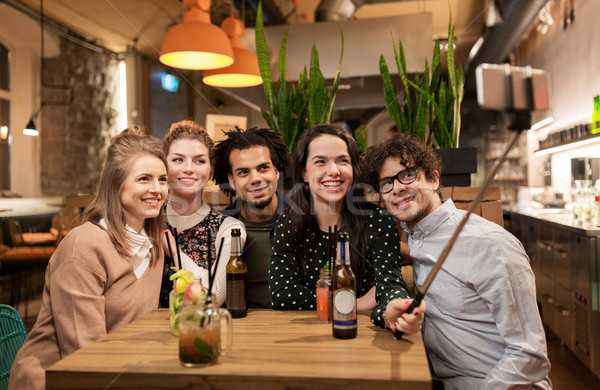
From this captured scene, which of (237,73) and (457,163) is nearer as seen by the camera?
(457,163)

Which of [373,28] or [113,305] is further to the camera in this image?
[373,28]

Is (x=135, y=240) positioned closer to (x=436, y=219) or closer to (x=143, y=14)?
(x=436, y=219)

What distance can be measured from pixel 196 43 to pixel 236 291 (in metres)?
1.94

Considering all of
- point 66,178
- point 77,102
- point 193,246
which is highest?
point 77,102

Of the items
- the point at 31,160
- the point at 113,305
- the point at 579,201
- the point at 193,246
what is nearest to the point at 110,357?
the point at 113,305

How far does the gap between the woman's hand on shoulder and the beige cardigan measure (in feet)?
2.75

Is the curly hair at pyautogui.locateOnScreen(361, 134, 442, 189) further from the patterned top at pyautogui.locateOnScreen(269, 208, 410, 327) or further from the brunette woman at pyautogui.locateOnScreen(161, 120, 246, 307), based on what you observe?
the brunette woman at pyautogui.locateOnScreen(161, 120, 246, 307)

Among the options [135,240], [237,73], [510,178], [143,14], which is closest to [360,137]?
[237,73]

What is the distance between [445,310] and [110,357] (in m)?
0.94

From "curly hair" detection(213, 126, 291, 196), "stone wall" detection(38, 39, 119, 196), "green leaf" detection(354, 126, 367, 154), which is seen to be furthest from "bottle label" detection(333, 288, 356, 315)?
"stone wall" detection(38, 39, 119, 196)

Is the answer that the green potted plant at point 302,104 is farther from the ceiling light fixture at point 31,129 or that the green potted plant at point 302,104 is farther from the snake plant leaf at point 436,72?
the ceiling light fixture at point 31,129

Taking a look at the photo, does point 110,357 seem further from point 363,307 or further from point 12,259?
point 12,259

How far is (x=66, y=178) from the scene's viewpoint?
4934 mm

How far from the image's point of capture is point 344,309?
117cm
